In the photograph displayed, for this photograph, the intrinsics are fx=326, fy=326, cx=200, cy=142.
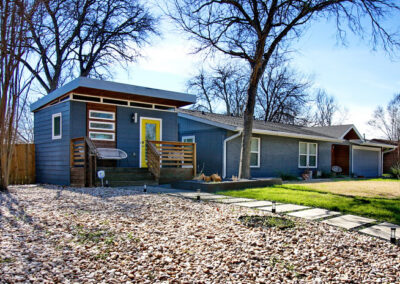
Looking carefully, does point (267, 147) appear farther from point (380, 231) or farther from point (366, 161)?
point (366, 161)

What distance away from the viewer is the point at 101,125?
10508 mm

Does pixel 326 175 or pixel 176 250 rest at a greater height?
pixel 176 250

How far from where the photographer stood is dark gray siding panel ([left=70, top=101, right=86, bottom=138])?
992 centimetres

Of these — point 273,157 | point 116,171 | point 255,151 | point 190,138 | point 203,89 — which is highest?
point 203,89

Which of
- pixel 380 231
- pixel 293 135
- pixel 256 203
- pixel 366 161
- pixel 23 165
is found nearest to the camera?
pixel 380 231

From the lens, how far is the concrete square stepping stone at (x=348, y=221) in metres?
4.71

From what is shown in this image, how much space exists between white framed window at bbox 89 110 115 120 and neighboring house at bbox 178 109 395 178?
4.08 m

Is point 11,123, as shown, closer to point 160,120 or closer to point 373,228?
point 160,120

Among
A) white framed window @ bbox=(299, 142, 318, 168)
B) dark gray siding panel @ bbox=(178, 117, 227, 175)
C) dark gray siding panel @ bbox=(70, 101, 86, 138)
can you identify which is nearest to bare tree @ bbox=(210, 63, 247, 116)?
white framed window @ bbox=(299, 142, 318, 168)

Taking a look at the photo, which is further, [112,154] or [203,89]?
[203,89]

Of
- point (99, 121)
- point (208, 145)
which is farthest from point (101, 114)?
point (208, 145)

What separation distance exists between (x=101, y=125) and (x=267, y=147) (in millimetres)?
7471

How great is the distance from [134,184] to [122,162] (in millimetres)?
1428

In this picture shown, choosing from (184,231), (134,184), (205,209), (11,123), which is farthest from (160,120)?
(184,231)
